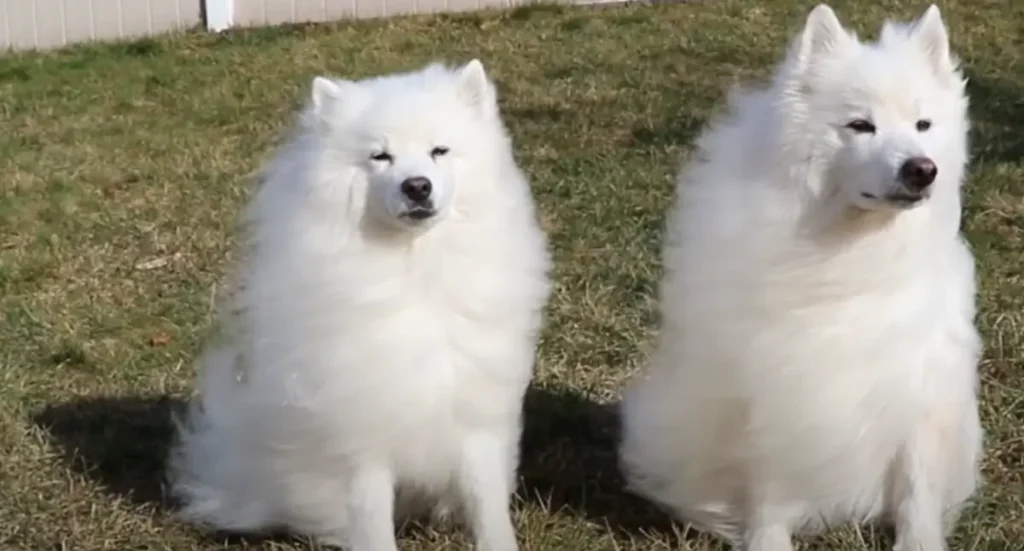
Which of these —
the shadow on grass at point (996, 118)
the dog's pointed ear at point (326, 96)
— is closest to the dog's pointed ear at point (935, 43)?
the dog's pointed ear at point (326, 96)

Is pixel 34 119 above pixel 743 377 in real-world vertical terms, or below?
below

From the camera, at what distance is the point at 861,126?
2.99m

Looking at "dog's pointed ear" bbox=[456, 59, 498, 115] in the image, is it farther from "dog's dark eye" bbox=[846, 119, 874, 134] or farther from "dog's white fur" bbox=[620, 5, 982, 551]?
"dog's dark eye" bbox=[846, 119, 874, 134]

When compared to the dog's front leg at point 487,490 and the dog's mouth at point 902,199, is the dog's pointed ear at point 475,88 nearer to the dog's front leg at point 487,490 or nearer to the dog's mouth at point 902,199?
the dog's front leg at point 487,490

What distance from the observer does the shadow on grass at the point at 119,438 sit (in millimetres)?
3996

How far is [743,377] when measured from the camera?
10.4 feet

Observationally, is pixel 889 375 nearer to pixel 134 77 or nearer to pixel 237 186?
pixel 237 186

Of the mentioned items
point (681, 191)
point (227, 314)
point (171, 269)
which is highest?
point (681, 191)

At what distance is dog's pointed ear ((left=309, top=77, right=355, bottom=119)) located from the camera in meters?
3.23

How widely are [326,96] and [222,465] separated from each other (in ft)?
3.48

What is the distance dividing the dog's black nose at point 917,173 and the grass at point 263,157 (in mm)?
957

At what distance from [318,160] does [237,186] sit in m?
3.77

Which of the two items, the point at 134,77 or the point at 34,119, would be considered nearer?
the point at 34,119

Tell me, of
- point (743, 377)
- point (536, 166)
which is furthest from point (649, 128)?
point (743, 377)
